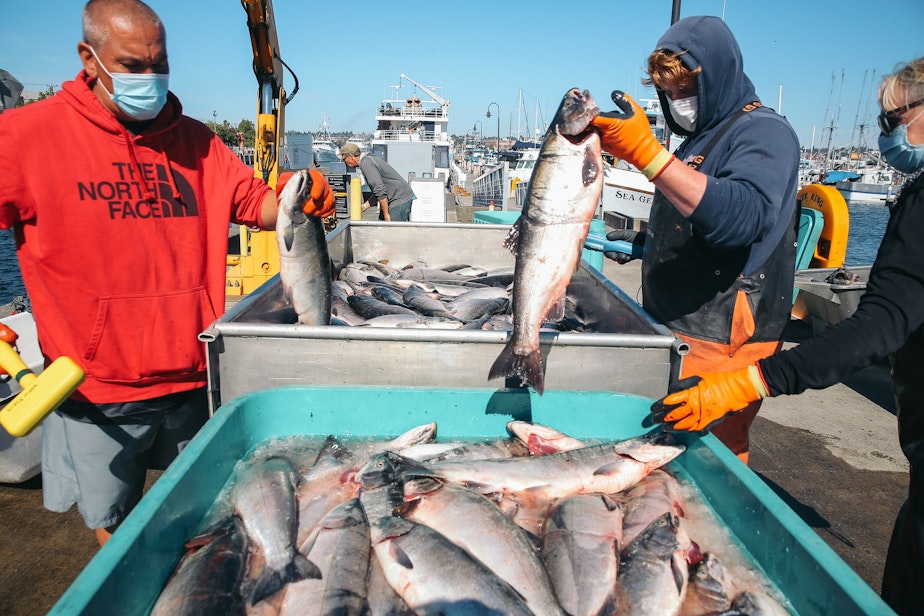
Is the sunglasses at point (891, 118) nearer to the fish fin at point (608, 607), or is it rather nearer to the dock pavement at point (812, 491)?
the fish fin at point (608, 607)

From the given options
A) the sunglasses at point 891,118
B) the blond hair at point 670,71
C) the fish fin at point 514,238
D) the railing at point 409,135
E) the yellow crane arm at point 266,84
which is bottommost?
the fish fin at point 514,238

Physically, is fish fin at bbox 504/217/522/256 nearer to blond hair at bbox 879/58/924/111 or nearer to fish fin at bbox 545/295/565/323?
fish fin at bbox 545/295/565/323

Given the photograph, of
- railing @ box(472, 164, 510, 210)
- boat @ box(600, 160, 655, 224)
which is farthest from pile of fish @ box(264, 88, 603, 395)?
railing @ box(472, 164, 510, 210)

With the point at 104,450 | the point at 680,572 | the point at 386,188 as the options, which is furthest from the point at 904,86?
the point at 386,188

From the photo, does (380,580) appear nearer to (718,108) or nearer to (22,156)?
(22,156)

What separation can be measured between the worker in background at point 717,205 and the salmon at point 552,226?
104 mm

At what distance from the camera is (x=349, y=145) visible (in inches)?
473

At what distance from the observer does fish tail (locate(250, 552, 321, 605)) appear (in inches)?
68.1

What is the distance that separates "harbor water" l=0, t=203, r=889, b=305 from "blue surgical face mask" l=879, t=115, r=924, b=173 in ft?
20.1

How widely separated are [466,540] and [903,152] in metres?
2.18

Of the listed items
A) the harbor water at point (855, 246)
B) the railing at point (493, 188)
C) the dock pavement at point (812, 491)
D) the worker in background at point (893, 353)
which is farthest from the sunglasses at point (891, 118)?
the railing at point (493, 188)

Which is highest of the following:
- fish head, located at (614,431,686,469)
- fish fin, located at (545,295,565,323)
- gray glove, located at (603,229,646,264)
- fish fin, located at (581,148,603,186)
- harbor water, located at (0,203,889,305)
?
fish fin, located at (581,148,603,186)

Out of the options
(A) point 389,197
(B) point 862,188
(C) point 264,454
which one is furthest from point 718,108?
(B) point 862,188

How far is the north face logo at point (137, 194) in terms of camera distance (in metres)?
2.51
